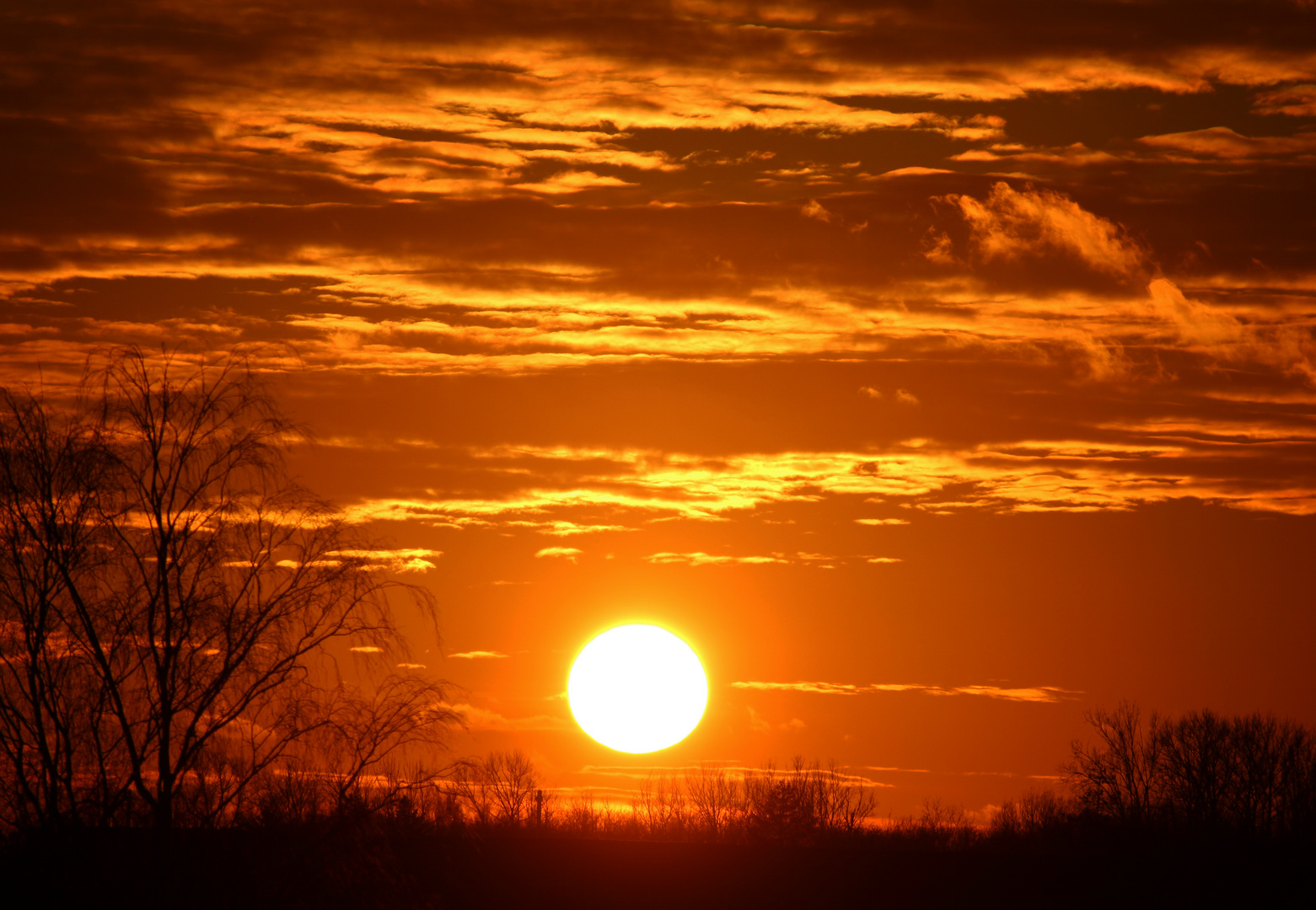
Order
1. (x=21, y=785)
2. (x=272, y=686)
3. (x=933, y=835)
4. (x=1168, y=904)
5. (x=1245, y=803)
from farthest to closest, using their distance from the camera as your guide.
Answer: (x=1245, y=803) < (x=933, y=835) < (x=1168, y=904) < (x=272, y=686) < (x=21, y=785)

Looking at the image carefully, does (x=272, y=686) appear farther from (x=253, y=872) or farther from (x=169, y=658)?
(x=253, y=872)

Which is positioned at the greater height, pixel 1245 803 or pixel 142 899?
pixel 142 899

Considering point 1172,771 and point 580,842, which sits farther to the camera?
point 1172,771

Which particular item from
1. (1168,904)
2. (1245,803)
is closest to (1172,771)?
(1245,803)

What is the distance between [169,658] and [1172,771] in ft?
262

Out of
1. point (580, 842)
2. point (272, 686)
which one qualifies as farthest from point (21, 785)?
point (580, 842)

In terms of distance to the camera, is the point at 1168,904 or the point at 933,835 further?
the point at 933,835

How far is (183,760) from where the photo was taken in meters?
21.9

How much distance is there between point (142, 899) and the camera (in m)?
21.9

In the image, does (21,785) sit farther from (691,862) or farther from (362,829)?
(691,862)

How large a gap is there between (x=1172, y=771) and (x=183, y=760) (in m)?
79.6

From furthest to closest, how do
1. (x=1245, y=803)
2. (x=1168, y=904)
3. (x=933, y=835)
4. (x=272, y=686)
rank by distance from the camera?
(x=1245, y=803), (x=933, y=835), (x=1168, y=904), (x=272, y=686)

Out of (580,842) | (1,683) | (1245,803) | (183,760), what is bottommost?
(1245,803)

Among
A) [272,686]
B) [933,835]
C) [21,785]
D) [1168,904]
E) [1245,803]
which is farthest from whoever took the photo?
[1245,803]
